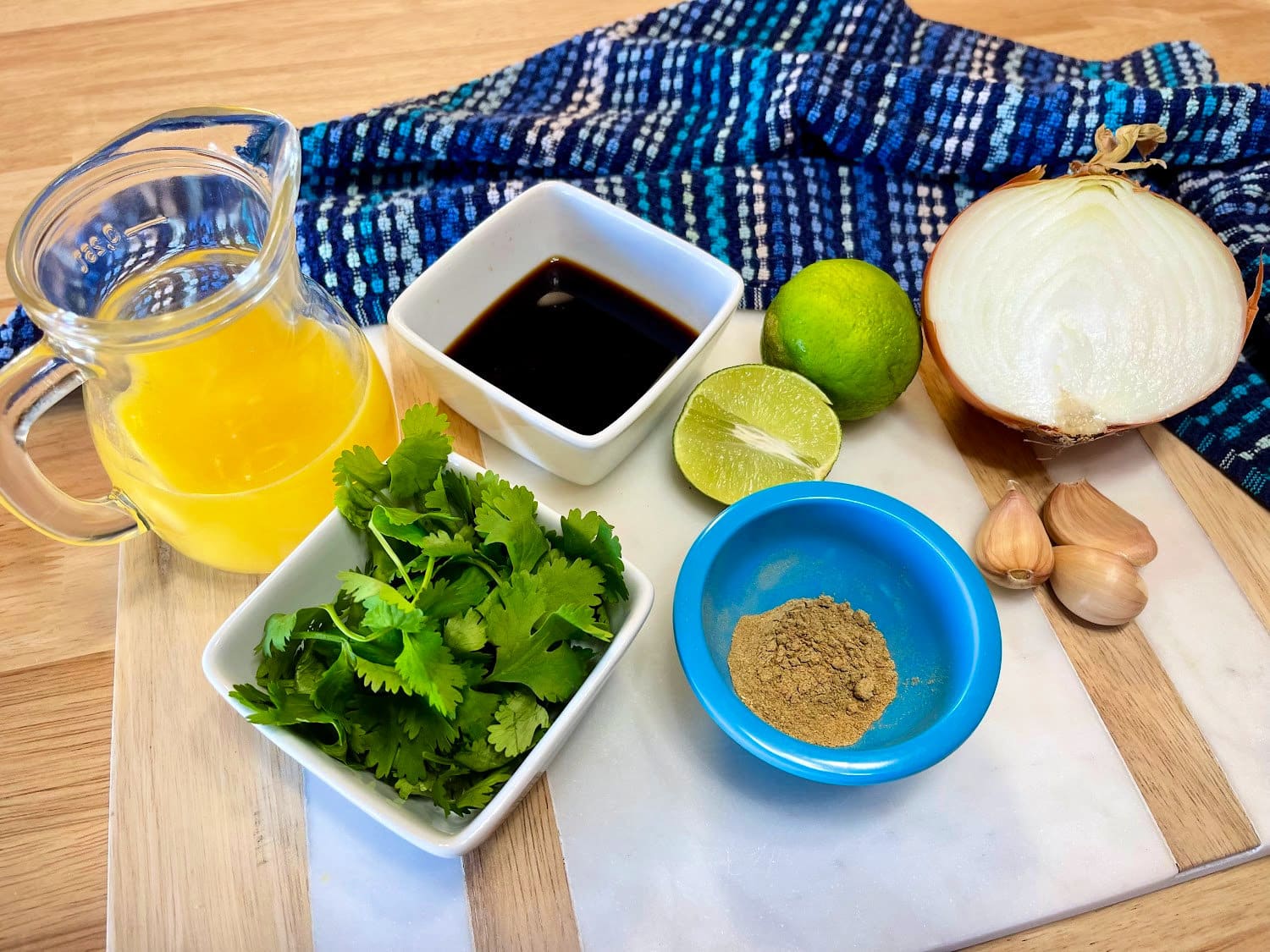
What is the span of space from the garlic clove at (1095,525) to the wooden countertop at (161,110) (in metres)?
0.11

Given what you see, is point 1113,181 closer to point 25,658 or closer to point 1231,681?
point 1231,681

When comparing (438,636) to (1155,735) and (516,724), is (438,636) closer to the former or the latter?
(516,724)

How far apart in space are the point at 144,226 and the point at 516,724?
523 mm

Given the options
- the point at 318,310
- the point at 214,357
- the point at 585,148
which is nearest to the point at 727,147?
the point at 585,148

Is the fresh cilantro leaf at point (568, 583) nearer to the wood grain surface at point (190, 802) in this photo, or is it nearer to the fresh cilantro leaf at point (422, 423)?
the fresh cilantro leaf at point (422, 423)

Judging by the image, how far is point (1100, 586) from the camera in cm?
83

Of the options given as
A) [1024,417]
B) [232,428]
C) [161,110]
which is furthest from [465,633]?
[161,110]

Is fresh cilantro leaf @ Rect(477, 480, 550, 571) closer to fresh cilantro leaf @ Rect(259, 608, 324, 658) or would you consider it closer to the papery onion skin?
fresh cilantro leaf @ Rect(259, 608, 324, 658)

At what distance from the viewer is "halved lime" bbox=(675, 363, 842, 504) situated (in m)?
0.87

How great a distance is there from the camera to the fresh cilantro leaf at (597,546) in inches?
27.0

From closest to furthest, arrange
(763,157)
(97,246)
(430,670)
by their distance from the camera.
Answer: (430,670) → (97,246) → (763,157)

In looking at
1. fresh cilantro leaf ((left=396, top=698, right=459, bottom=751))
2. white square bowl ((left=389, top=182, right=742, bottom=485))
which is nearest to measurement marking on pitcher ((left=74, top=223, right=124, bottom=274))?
white square bowl ((left=389, top=182, right=742, bottom=485))

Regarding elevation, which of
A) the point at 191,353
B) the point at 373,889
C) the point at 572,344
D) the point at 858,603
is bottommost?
the point at 373,889

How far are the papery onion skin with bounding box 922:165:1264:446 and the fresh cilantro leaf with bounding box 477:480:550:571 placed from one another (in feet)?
1.52
